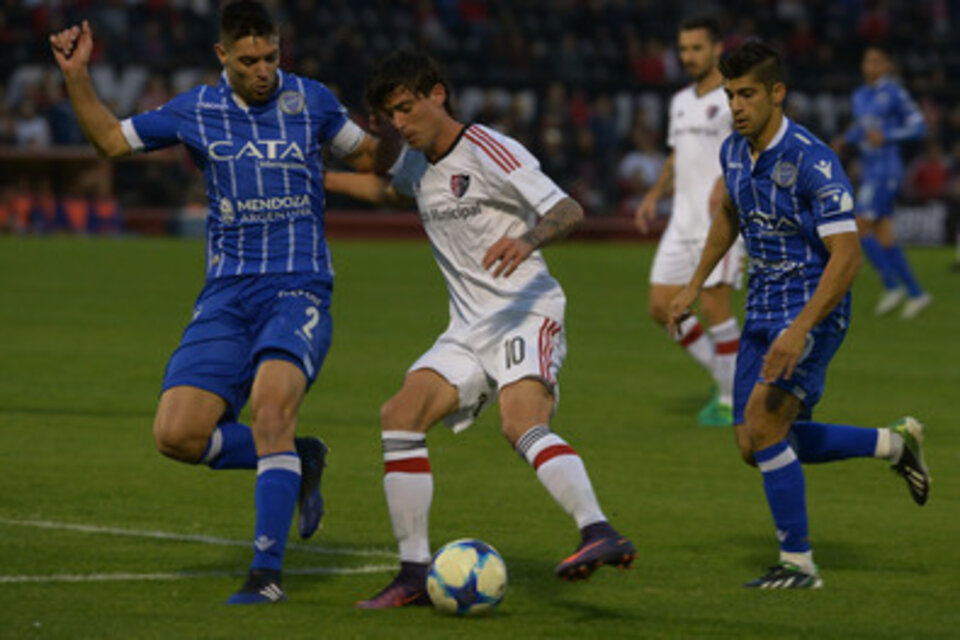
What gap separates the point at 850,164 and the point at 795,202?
25.0m

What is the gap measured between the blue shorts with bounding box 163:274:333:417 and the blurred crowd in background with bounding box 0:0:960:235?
2179 cm

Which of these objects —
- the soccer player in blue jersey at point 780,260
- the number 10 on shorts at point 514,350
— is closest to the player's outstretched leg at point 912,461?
the soccer player in blue jersey at point 780,260

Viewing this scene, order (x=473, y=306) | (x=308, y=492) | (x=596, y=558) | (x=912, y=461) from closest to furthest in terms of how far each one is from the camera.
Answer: (x=596, y=558)
(x=473, y=306)
(x=308, y=492)
(x=912, y=461)

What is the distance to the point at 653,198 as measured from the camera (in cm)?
1227

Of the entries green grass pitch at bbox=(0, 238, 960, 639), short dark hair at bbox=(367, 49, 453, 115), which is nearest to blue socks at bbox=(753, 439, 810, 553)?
green grass pitch at bbox=(0, 238, 960, 639)

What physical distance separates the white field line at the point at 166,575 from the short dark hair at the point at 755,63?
235cm

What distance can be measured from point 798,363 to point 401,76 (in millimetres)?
1845

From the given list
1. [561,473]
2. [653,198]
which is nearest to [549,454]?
[561,473]

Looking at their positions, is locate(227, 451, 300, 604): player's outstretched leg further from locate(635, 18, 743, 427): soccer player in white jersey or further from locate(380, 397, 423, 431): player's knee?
locate(635, 18, 743, 427): soccer player in white jersey

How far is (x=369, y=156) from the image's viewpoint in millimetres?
7602

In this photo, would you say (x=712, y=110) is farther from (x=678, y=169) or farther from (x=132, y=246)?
(x=132, y=246)

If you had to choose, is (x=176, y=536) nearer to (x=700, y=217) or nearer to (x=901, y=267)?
(x=700, y=217)

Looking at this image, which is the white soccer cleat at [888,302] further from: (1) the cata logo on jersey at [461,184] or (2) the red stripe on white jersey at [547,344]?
(1) the cata logo on jersey at [461,184]

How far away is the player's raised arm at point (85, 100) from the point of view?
23.6 feet
